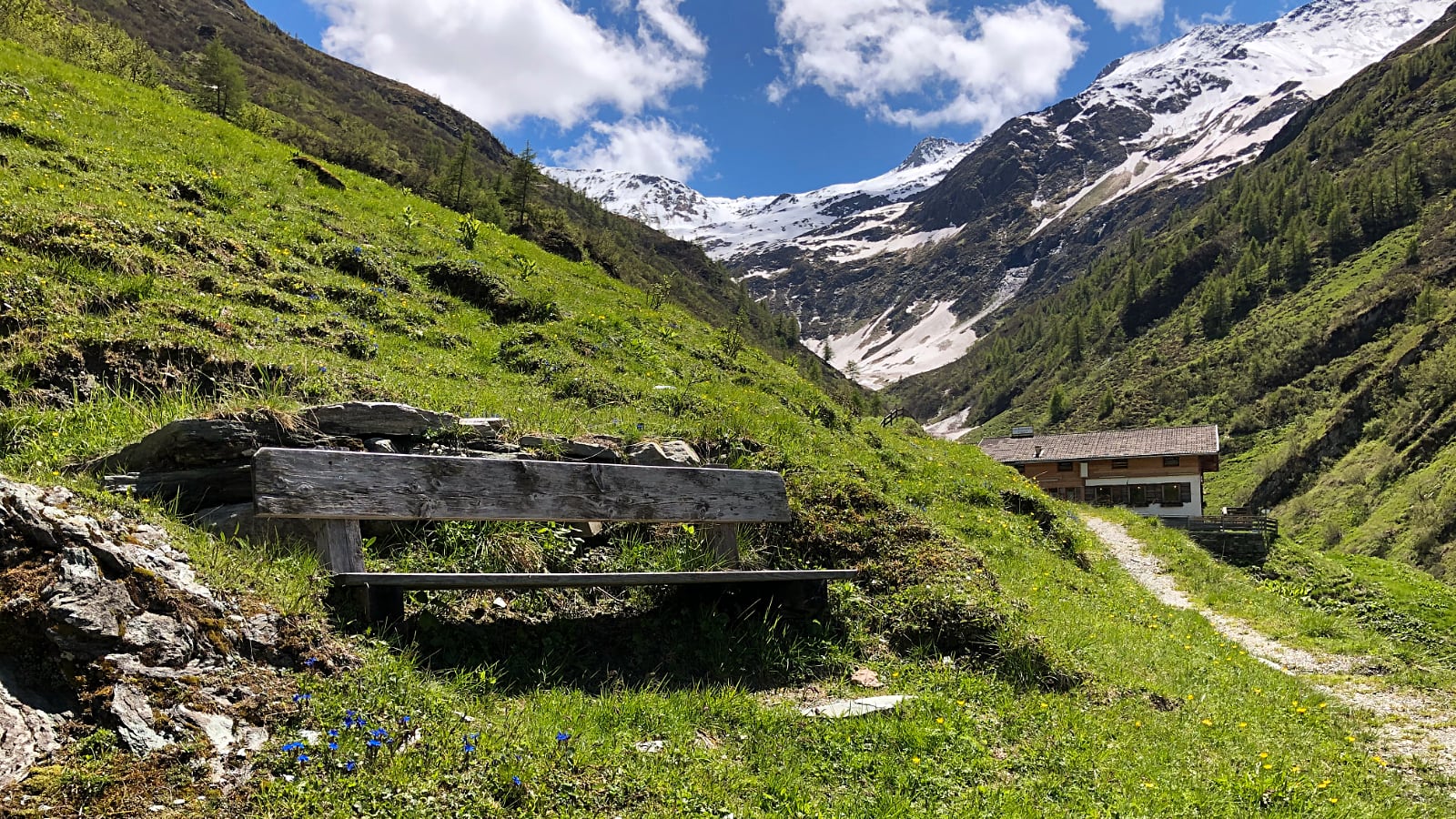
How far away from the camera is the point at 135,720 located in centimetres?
326

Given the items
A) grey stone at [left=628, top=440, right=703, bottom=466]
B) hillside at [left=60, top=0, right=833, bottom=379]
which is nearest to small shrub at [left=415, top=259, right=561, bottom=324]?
grey stone at [left=628, top=440, right=703, bottom=466]

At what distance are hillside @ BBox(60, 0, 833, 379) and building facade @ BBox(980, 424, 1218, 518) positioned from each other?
1737 cm

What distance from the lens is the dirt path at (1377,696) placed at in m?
8.19

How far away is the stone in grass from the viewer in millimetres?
5836

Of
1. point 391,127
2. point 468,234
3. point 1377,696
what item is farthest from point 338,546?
point 391,127

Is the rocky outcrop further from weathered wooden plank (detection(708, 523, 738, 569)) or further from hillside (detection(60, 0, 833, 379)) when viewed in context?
hillside (detection(60, 0, 833, 379))

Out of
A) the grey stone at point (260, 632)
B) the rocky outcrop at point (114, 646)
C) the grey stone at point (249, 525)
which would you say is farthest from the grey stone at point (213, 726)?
the grey stone at point (249, 525)

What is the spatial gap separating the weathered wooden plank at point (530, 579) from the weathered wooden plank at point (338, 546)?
5.0 inches

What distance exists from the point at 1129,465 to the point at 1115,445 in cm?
187

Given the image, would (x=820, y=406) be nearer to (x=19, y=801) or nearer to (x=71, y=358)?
(x=71, y=358)

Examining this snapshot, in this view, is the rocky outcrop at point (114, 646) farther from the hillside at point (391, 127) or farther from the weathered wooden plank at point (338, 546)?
the hillside at point (391, 127)

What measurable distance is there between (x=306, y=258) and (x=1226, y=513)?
1857 inches

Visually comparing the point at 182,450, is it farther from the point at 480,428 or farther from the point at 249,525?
the point at 480,428

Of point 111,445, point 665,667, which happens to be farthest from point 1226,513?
point 111,445
